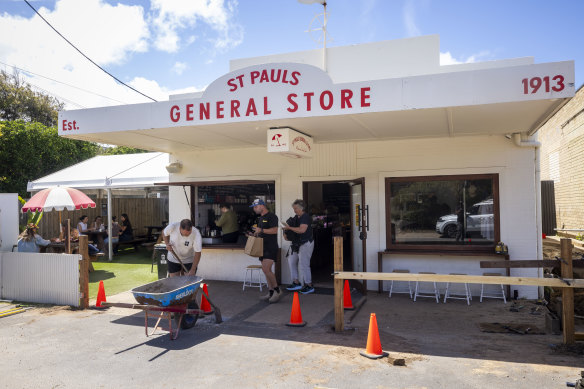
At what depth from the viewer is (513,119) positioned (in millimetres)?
6562

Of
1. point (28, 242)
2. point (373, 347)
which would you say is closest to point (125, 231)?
point (28, 242)

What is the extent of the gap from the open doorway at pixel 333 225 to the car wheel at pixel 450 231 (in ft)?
5.22

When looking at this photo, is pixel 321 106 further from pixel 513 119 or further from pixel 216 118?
pixel 513 119

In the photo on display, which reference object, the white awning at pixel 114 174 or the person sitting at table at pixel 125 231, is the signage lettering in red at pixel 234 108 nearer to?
the white awning at pixel 114 174

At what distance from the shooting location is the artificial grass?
31.1ft

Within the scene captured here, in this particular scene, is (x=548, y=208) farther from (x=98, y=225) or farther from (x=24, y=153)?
(x=24, y=153)

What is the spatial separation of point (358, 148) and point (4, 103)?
90.1 ft

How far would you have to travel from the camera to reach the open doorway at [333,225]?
28.8ft

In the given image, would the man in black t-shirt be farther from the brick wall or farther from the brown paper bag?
the brick wall

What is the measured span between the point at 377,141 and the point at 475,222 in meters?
2.46

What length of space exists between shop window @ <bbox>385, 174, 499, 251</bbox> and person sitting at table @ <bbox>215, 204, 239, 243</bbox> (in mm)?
3620

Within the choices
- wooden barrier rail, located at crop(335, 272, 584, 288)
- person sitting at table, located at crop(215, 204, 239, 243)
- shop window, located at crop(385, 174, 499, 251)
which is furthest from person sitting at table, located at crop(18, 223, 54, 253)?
wooden barrier rail, located at crop(335, 272, 584, 288)

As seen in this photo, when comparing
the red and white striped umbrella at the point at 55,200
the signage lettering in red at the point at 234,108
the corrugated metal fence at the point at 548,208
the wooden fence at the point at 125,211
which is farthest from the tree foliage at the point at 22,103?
the corrugated metal fence at the point at 548,208

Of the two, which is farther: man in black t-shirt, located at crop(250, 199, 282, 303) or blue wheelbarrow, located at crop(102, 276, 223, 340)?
man in black t-shirt, located at crop(250, 199, 282, 303)
